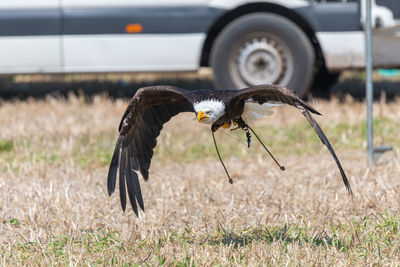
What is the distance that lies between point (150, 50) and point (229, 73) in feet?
2.91

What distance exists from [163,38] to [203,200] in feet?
12.1

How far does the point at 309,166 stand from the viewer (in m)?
5.63

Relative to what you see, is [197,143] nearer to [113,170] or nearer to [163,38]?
[163,38]

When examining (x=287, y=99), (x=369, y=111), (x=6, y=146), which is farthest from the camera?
(x=6, y=146)

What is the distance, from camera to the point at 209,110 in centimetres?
343

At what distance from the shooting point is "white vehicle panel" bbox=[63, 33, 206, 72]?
7898mm

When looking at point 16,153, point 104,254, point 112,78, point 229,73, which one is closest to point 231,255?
point 104,254

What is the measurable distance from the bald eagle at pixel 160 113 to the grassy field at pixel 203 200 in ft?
1.12

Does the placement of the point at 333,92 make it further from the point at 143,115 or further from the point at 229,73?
the point at 143,115

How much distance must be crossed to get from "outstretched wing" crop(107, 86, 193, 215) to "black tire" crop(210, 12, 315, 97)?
3.93m

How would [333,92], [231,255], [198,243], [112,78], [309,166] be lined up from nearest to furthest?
1. [231,255]
2. [198,243]
3. [309,166]
4. [333,92]
5. [112,78]

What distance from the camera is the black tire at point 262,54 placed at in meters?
7.80

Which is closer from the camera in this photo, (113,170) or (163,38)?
(113,170)

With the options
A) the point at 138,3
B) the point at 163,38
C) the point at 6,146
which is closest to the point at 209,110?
the point at 6,146
